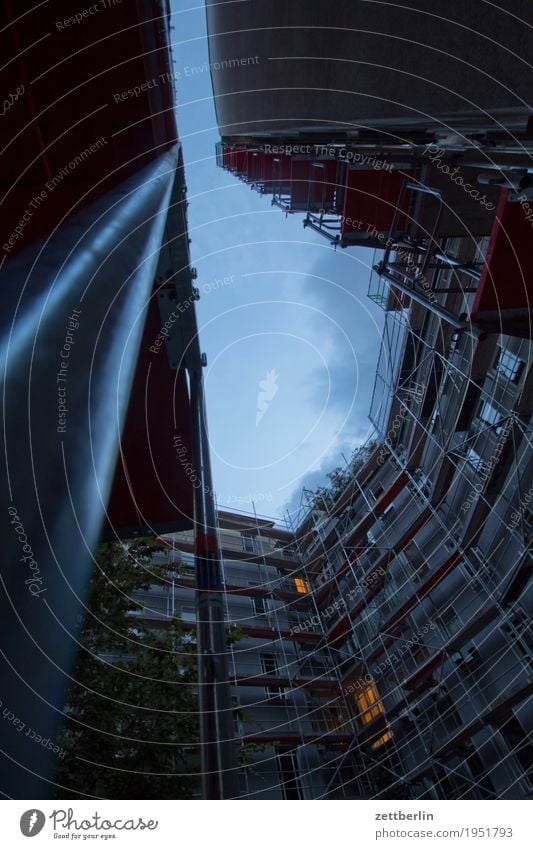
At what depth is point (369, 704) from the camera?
17.7 meters

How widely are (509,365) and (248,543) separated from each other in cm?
1691

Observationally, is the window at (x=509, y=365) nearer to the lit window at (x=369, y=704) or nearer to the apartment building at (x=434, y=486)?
the apartment building at (x=434, y=486)

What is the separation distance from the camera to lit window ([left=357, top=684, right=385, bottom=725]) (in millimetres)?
16875

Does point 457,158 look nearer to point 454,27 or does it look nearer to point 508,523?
point 454,27

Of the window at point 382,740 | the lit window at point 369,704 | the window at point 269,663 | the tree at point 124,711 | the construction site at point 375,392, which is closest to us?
the construction site at point 375,392

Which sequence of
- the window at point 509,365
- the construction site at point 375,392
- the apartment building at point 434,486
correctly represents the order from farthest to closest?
the window at point 509,365
the apartment building at point 434,486
the construction site at point 375,392

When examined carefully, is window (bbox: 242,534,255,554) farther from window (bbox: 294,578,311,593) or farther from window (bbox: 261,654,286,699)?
window (bbox: 261,654,286,699)

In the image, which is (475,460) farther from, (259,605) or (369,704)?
(259,605)

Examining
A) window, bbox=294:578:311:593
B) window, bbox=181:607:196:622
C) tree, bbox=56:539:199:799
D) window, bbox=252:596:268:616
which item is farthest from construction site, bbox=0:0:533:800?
window, bbox=294:578:311:593

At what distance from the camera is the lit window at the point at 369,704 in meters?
16.9

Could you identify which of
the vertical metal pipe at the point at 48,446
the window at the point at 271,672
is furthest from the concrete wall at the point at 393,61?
the window at the point at 271,672

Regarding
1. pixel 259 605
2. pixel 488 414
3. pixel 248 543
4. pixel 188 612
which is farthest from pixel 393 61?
pixel 248 543

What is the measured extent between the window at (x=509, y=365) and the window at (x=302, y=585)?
15.0 m
